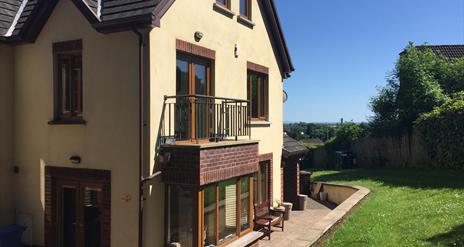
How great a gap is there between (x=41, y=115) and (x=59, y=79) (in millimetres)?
1011

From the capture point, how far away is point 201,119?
10492 millimetres

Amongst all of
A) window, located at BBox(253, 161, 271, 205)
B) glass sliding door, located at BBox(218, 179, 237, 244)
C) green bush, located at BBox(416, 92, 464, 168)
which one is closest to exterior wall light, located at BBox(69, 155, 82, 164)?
glass sliding door, located at BBox(218, 179, 237, 244)

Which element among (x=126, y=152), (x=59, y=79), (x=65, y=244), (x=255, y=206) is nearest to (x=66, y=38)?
(x=59, y=79)

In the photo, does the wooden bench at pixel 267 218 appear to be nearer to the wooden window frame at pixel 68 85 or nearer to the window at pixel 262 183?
the window at pixel 262 183

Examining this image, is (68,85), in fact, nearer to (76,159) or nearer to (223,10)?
(76,159)

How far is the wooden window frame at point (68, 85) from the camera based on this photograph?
9781mm

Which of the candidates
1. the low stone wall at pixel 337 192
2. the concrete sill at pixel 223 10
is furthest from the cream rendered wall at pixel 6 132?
the low stone wall at pixel 337 192

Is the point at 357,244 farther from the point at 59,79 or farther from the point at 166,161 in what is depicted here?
the point at 59,79

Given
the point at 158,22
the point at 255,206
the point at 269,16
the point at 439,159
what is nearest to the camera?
the point at 158,22

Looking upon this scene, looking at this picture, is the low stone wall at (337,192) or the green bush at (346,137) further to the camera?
the green bush at (346,137)

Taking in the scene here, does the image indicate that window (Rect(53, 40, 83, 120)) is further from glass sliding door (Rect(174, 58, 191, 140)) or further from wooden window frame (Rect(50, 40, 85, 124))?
glass sliding door (Rect(174, 58, 191, 140))

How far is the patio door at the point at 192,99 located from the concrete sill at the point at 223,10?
1.49 meters

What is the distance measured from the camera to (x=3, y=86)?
1059 centimetres

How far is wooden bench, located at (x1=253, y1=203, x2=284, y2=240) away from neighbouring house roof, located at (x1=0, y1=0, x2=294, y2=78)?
6.76 meters
